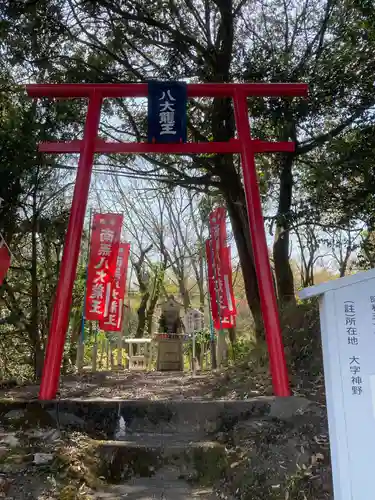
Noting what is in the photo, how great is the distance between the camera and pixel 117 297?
1108 centimetres

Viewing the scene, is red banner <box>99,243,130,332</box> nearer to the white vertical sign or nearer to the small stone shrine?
the small stone shrine

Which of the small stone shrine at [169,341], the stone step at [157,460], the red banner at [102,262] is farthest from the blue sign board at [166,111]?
the small stone shrine at [169,341]

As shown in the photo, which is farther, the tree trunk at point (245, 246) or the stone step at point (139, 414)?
the tree trunk at point (245, 246)

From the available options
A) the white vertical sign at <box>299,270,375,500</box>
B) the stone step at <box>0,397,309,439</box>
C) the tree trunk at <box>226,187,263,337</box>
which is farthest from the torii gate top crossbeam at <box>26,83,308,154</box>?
the white vertical sign at <box>299,270,375,500</box>

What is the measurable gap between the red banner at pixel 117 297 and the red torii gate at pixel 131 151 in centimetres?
494

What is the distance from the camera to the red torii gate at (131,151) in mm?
5559

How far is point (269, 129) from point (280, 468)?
19.2 feet

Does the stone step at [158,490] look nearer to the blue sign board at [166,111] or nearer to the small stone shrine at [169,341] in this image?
the blue sign board at [166,111]

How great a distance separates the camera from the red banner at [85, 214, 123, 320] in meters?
10.2

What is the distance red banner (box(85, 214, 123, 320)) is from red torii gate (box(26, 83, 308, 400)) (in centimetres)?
442

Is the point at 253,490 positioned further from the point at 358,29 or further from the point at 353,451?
the point at 358,29

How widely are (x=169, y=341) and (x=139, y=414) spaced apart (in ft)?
22.6

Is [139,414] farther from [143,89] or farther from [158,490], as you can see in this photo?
[143,89]

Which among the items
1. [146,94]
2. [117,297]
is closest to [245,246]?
[146,94]
